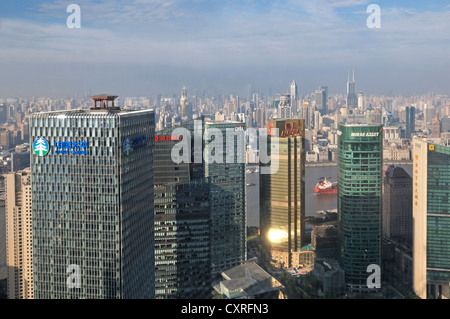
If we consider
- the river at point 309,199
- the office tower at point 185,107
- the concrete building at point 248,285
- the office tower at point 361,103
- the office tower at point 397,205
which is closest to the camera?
the concrete building at point 248,285

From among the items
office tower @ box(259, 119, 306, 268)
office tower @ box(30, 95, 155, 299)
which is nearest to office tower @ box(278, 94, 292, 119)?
office tower @ box(259, 119, 306, 268)

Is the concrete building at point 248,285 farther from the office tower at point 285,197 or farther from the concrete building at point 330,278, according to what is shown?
the office tower at point 285,197

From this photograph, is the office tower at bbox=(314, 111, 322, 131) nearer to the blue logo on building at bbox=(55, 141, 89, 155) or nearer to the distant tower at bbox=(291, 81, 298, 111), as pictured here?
the distant tower at bbox=(291, 81, 298, 111)

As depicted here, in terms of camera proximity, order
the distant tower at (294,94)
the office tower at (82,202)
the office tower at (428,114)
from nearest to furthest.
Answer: the office tower at (82,202)
the distant tower at (294,94)
the office tower at (428,114)

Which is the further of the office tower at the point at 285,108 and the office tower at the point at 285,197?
the office tower at the point at 285,108

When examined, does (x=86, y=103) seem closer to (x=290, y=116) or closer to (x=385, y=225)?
(x=385, y=225)

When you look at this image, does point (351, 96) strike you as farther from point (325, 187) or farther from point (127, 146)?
point (127, 146)

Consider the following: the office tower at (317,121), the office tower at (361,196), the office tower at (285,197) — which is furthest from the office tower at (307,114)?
the office tower at (361,196)
